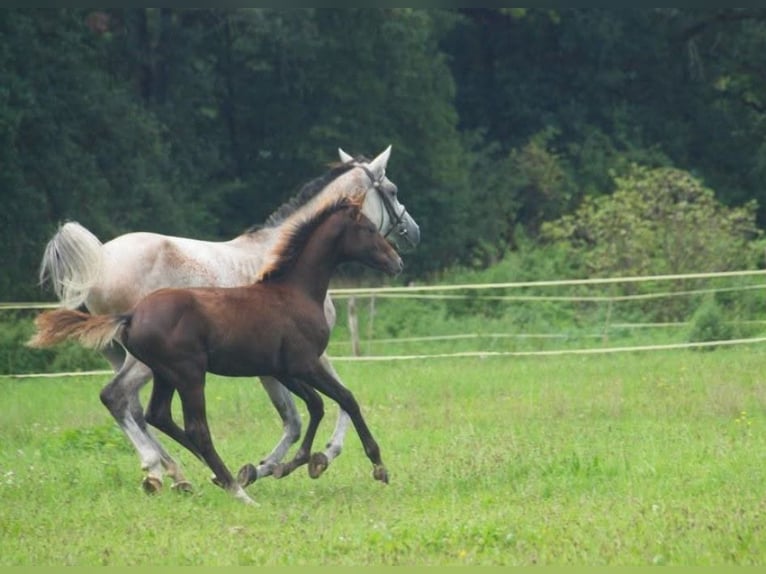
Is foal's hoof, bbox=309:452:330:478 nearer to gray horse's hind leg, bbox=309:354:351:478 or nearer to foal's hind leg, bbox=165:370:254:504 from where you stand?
gray horse's hind leg, bbox=309:354:351:478

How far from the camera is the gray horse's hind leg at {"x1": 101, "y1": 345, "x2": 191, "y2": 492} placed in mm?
10492

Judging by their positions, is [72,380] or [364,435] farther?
[72,380]

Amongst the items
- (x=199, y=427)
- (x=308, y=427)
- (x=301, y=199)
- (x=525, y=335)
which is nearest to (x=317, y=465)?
(x=308, y=427)

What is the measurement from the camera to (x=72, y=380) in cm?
1978

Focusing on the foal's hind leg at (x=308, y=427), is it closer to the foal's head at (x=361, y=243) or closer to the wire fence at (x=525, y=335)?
the foal's head at (x=361, y=243)

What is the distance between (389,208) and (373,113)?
955 inches

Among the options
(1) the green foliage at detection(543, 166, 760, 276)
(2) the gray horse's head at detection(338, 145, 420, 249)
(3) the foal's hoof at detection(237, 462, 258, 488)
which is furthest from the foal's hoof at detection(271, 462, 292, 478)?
(1) the green foliage at detection(543, 166, 760, 276)

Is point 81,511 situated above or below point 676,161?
above

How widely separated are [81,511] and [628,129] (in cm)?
3343

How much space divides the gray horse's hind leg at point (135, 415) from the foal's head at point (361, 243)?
159 cm

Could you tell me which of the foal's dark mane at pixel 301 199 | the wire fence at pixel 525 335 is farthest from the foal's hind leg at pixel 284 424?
the wire fence at pixel 525 335

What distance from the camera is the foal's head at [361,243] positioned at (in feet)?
34.9

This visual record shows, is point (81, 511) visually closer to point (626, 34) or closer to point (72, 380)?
point (72, 380)

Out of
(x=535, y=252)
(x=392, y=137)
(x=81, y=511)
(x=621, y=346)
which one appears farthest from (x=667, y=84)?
(x=81, y=511)
